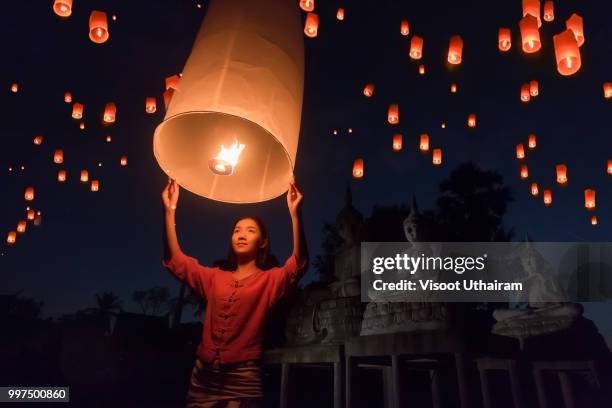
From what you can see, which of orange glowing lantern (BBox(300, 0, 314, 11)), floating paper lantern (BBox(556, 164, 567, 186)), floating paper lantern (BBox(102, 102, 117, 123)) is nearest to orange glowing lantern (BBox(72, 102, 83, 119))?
floating paper lantern (BBox(102, 102, 117, 123))

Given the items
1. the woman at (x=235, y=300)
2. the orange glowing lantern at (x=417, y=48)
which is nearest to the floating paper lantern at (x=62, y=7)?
the woman at (x=235, y=300)

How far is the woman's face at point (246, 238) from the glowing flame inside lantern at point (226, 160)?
1156 mm

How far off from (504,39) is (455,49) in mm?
984

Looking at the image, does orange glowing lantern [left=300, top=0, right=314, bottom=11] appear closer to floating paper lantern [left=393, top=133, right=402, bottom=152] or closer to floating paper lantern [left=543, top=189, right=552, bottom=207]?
floating paper lantern [left=393, top=133, right=402, bottom=152]

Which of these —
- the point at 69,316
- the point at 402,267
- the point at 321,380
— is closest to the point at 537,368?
the point at 402,267

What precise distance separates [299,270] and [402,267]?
507cm

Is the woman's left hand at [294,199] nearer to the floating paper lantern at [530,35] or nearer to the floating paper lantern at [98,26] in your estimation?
the floating paper lantern at [98,26]

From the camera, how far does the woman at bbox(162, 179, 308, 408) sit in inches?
104

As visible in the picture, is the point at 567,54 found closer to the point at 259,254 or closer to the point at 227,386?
the point at 259,254

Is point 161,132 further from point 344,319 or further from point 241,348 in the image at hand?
point 344,319

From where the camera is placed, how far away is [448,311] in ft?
20.3

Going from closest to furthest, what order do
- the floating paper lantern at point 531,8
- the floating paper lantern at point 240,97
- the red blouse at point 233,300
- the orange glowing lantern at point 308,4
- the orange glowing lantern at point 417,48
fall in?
the floating paper lantern at point 240,97, the red blouse at point 233,300, the floating paper lantern at point 531,8, the orange glowing lantern at point 308,4, the orange glowing lantern at point 417,48

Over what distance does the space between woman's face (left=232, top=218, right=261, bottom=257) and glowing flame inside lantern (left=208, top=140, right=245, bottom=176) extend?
45.5 inches

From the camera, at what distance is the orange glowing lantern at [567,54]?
661cm
